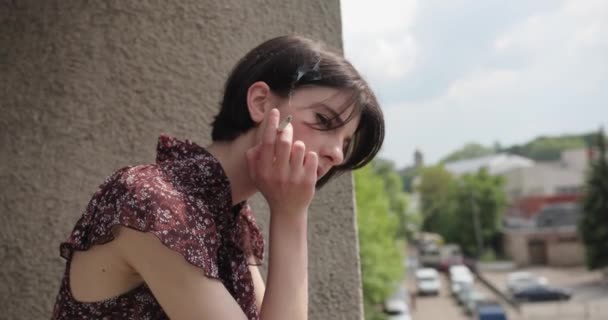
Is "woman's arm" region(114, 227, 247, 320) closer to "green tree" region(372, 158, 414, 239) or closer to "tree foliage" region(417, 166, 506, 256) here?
"tree foliage" region(417, 166, 506, 256)

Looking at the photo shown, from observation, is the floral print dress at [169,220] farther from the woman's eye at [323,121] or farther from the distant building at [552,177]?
the distant building at [552,177]

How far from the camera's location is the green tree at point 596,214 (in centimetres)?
3170

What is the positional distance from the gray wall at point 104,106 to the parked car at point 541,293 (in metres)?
33.3

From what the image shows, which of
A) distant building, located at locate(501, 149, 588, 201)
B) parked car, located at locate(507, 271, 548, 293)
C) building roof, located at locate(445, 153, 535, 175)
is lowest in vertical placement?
parked car, located at locate(507, 271, 548, 293)

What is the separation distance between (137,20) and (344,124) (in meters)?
1.08

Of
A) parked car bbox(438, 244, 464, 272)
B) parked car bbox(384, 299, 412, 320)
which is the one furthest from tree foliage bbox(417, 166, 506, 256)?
parked car bbox(384, 299, 412, 320)

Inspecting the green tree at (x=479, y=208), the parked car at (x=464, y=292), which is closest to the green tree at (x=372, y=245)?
the parked car at (x=464, y=292)

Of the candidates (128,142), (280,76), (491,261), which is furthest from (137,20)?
(491,261)

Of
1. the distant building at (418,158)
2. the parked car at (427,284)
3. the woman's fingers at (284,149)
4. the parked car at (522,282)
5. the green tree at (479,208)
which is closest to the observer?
the woman's fingers at (284,149)

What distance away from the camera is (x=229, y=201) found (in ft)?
3.95

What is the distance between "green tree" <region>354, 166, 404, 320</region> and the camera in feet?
67.0

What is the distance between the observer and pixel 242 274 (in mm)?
1201

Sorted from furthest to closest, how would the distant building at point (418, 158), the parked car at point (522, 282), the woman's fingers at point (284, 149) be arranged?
the distant building at point (418, 158) → the parked car at point (522, 282) → the woman's fingers at point (284, 149)

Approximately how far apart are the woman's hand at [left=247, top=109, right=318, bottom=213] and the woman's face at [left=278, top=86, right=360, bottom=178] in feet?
0.15
